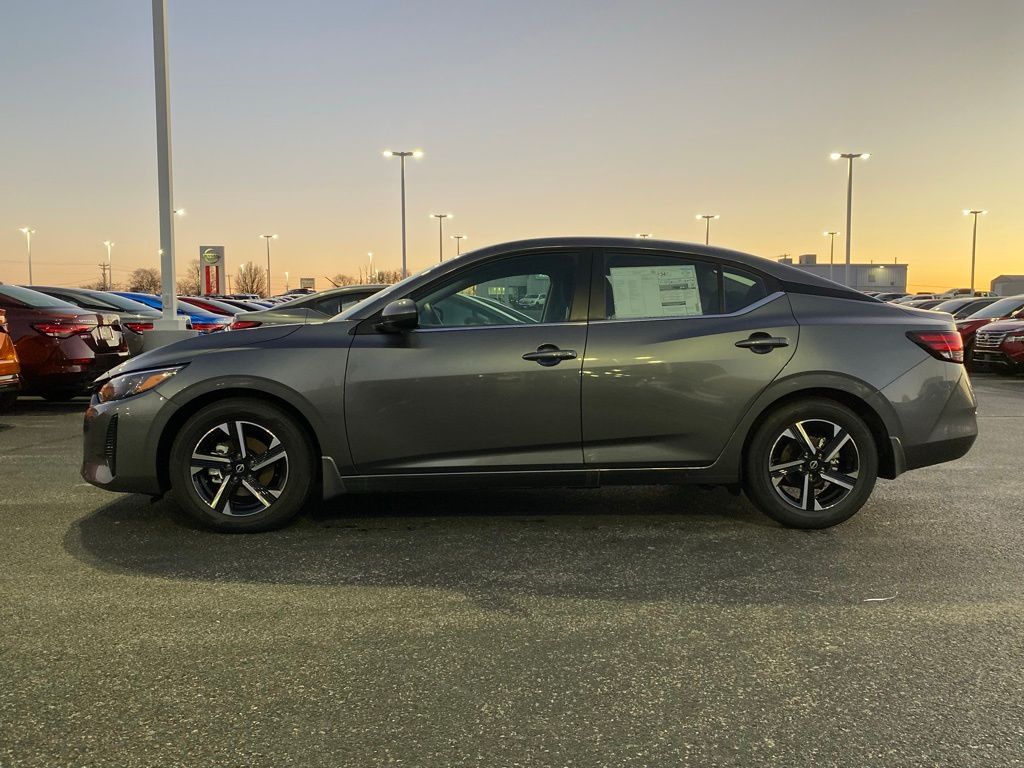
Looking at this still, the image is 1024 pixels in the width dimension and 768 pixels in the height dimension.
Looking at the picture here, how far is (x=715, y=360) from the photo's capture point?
4.36 meters

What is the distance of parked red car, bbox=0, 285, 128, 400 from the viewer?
9.16 m

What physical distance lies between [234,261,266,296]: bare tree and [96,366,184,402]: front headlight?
123 meters

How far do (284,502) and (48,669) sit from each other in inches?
64.9

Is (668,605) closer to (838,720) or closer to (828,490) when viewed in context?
(838,720)

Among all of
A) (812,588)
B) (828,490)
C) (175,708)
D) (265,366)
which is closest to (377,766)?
(175,708)

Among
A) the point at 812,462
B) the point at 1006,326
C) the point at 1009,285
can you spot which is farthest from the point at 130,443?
the point at 1009,285

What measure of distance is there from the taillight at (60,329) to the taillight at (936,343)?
28.6ft

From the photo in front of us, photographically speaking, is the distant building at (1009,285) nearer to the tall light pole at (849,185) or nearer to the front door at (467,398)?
the tall light pole at (849,185)

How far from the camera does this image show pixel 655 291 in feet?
14.9

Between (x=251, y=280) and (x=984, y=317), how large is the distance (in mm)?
119313

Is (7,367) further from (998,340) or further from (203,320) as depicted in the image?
(998,340)

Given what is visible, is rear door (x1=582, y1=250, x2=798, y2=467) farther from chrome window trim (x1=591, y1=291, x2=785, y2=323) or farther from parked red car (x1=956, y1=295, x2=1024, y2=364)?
parked red car (x1=956, y1=295, x2=1024, y2=364)

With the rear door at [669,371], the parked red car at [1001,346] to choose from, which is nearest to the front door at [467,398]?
the rear door at [669,371]

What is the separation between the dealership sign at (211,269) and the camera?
3744 cm
